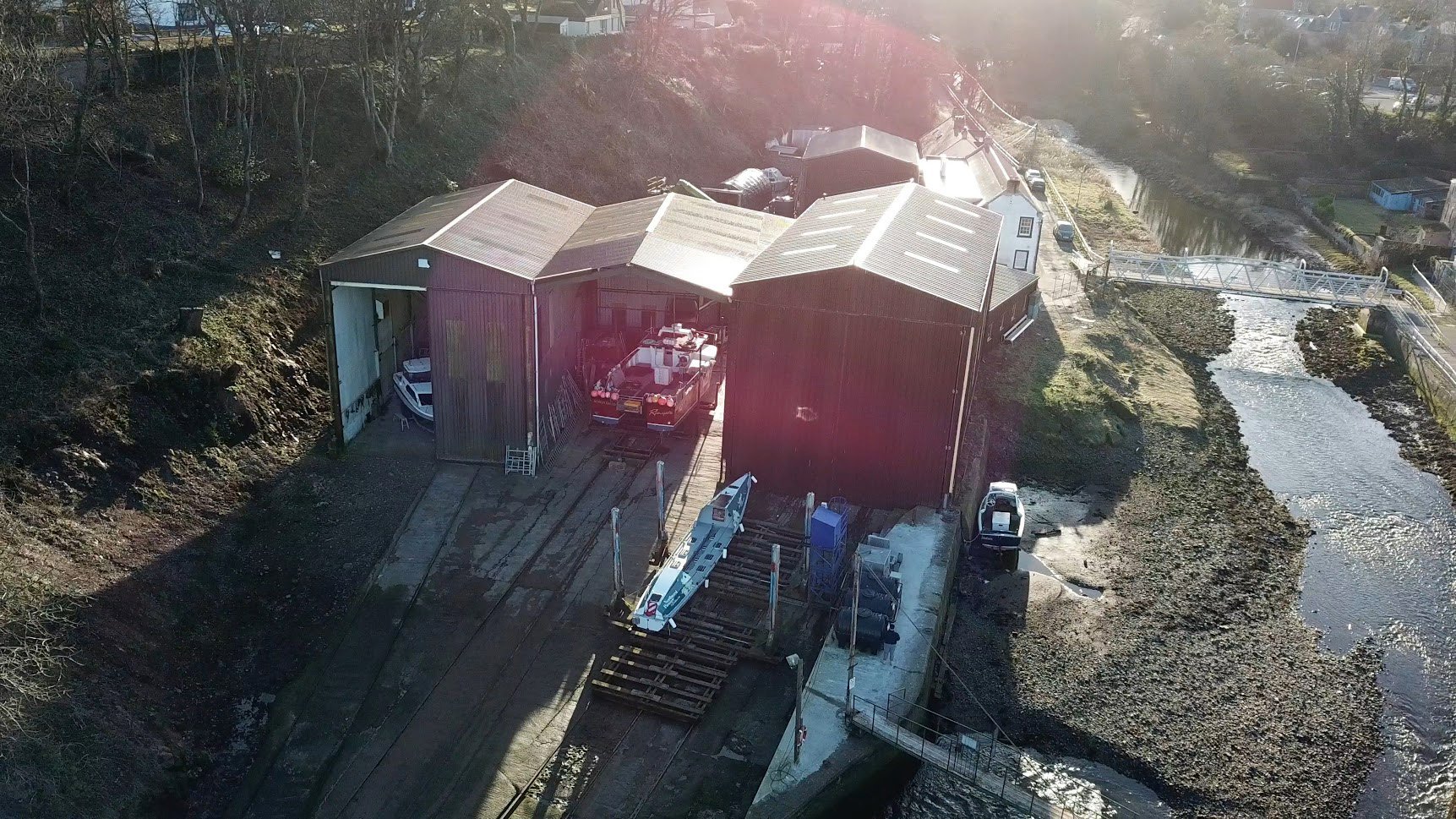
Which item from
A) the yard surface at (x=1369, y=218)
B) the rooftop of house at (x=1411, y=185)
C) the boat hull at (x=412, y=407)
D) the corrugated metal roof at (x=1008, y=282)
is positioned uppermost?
the rooftop of house at (x=1411, y=185)

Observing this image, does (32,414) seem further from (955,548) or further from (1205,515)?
(1205,515)

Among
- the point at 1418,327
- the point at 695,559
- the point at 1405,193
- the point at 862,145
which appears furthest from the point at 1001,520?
the point at 1405,193

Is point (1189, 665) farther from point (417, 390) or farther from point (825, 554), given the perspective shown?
point (417, 390)

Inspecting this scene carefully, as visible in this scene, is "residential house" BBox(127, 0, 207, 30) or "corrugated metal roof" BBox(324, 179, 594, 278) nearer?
"corrugated metal roof" BBox(324, 179, 594, 278)

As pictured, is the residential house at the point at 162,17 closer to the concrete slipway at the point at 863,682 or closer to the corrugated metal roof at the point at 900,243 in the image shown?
the corrugated metal roof at the point at 900,243

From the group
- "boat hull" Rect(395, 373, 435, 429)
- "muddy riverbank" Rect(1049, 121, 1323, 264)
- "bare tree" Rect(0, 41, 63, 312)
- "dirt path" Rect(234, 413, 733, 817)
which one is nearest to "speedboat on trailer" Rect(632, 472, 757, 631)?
"dirt path" Rect(234, 413, 733, 817)

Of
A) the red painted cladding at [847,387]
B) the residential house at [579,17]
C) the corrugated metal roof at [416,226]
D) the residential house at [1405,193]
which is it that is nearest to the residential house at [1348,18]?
the residential house at [1405,193]

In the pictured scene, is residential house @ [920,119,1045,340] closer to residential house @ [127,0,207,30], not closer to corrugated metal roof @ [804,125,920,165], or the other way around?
corrugated metal roof @ [804,125,920,165]
